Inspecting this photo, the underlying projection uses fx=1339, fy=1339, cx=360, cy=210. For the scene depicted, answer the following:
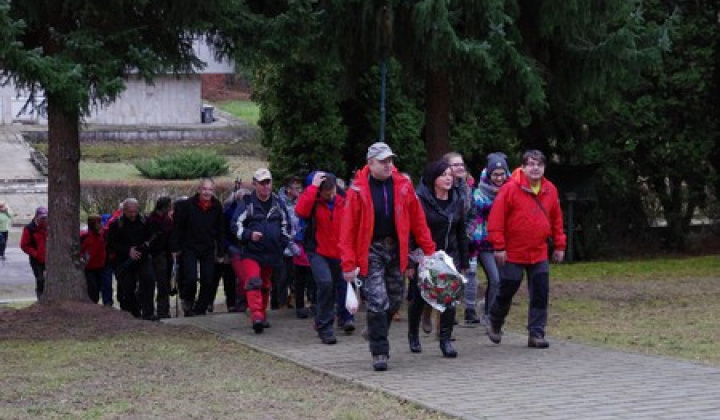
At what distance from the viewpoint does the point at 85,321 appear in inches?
589

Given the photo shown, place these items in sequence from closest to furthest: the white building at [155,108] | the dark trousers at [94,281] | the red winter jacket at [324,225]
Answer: the red winter jacket at [324,225] < the dark trousers at [94,281] < the white building at [155,108]

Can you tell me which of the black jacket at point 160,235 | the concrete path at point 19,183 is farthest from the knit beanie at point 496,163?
the concrete path at point 19,183

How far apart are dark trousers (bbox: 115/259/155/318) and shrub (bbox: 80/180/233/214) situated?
20.3 m

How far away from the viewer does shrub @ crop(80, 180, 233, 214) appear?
3881cm

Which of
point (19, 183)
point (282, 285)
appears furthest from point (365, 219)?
point (19, 183)

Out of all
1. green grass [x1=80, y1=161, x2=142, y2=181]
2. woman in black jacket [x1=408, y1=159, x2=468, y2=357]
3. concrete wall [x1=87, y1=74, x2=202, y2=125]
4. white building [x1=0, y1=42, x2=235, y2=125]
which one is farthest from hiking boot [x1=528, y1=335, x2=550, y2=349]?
concrete wall [x1=87, y1=74, x2=202, y2=125]

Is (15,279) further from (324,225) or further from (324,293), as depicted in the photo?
(324,293)

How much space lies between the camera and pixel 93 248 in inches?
692

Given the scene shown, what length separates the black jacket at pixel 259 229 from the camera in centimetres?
1487

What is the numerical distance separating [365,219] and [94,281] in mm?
7210

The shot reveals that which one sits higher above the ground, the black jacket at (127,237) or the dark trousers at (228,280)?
the black jacket at (127,237)

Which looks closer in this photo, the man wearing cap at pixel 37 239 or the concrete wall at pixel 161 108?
the man wearing cap at pixel 37 239

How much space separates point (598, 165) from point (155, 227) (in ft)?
39.2

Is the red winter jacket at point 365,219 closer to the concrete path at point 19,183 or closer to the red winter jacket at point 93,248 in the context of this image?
the red winter jacket at point 93,248
